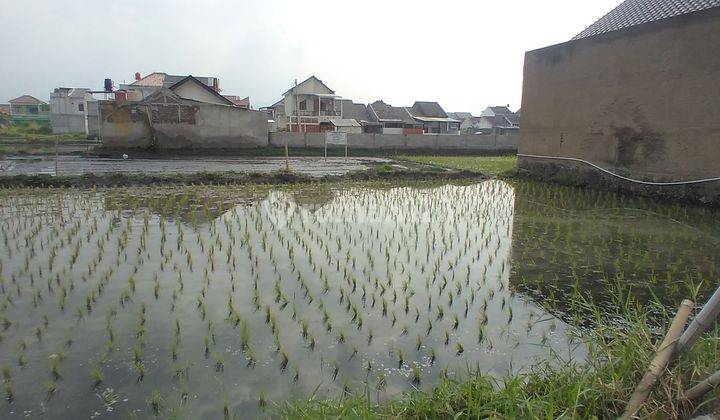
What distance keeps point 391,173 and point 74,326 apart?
10221 mm

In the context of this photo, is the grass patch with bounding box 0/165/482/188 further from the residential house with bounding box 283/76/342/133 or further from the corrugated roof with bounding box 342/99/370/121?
the corrugated roof with bounding box 342/99/370/121

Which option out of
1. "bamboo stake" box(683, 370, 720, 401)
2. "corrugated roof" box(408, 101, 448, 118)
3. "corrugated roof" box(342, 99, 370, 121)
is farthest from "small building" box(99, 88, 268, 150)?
"corrugated roof" box(408, 101, 448, 118)

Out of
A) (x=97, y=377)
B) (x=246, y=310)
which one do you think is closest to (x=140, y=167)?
(x=246, y=310)

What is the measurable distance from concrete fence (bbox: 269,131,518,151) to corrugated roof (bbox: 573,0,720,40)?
13157mm

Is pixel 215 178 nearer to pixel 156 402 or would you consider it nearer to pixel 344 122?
pixel 156 402

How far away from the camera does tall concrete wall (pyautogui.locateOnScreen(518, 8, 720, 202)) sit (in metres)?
8.55

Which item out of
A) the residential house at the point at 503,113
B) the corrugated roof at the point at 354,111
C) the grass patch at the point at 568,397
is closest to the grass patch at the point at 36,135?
the corrugated roof at the point at 354,111

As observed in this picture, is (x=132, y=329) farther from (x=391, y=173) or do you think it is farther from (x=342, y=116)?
(x=342, y=116)

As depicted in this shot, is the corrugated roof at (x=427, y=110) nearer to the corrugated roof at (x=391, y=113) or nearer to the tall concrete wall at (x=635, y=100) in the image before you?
the corrugated roof at (x=391, y=113)

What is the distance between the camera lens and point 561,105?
39.7 feet

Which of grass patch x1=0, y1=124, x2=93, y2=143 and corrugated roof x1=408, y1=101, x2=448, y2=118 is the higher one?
corrugated roof x1=408, y1=101, x2=448, y2=118

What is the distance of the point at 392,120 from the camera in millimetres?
41906

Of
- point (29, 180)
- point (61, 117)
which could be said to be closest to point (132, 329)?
point (29, 180)

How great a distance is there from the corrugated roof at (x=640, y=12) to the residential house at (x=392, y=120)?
95.3 feet
